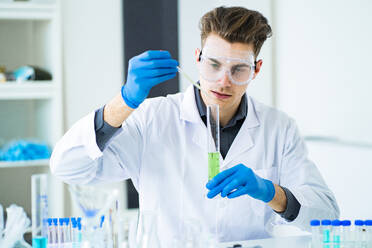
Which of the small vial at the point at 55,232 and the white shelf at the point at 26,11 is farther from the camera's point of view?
the white shelf at the point at 26,11

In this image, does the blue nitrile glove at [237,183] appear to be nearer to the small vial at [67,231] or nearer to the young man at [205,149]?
the young man at [205,149]

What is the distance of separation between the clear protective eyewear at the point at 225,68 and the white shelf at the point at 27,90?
1.48m

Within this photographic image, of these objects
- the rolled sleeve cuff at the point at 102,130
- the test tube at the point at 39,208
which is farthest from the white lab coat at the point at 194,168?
the test tube at the point at 39,208

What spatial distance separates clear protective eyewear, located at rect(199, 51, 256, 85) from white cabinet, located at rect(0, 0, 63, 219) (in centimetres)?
147

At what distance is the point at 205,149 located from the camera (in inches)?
76.6

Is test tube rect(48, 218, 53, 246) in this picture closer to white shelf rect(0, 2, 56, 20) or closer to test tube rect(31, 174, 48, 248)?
test tube rect(31, 174, 48, 248)

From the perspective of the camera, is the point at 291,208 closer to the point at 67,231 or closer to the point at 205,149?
the point at 205,149

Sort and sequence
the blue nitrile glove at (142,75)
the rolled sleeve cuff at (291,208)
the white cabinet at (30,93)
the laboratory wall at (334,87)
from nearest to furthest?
the blue nitrile glove at (142,75)
the rolled sleeve cuff at (291,208)
the laboratory wall at (334,87)
the white cabinet at (30,93)

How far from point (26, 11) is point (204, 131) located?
1.63m

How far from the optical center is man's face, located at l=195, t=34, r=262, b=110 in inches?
72.1

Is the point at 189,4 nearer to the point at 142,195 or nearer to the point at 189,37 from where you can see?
the point at 189,37

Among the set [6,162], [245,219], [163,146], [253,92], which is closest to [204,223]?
[245,219]

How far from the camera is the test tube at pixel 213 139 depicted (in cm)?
171

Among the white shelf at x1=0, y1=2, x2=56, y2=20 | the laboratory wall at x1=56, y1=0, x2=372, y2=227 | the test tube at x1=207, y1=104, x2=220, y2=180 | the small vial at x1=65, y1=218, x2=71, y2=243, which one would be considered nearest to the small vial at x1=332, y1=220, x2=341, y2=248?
the test tube at x1=207, y1=104, x2=220, y2=180
